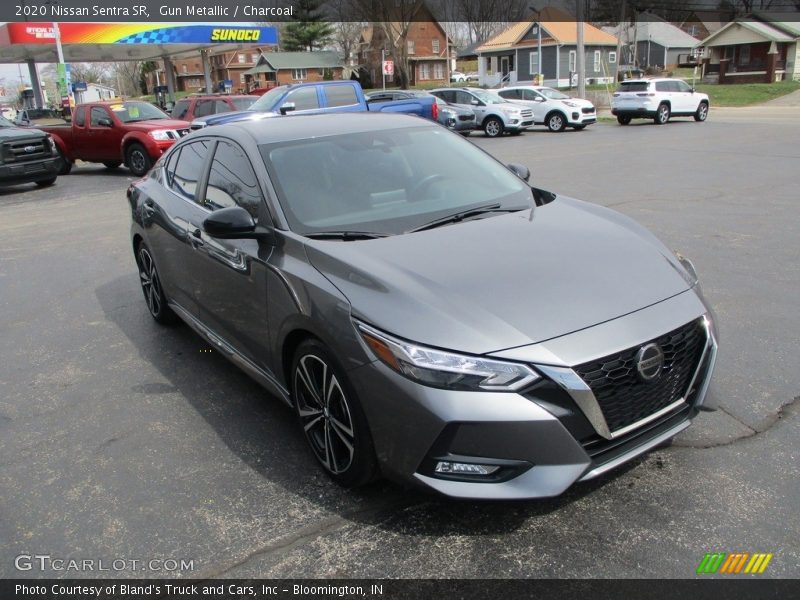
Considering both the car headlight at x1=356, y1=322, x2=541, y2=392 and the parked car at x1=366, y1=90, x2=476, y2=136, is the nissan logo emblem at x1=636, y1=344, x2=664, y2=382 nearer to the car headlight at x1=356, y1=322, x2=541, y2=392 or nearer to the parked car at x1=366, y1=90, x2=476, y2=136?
the car headlight at x1=356, y1=322, x2=541, y2=392

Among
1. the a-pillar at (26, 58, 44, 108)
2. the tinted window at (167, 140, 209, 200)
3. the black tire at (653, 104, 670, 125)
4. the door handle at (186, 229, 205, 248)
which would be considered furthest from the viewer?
the a-pillar at (26, 58, 44, 108)

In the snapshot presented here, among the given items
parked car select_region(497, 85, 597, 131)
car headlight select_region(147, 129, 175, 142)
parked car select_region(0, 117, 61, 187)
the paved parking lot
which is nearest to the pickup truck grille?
parked car select_region(0, 117, 61, 187)

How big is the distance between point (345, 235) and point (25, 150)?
47.7 ft

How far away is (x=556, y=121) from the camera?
25859 millimetres

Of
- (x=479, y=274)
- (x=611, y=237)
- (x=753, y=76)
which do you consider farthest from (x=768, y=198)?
(x=753, y=76)

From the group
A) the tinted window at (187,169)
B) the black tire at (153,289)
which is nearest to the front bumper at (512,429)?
the tinted window at (187,169)

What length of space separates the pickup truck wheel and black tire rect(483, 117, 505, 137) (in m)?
2.66

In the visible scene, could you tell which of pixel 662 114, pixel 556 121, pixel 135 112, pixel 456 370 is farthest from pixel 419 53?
pixel 456 370

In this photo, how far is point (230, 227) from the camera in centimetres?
346

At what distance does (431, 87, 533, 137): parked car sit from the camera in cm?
2417

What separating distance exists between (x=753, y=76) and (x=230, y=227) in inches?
2467

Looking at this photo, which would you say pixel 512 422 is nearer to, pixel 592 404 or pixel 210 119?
pixel 592 404

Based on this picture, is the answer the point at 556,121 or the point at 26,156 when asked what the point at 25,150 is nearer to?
the point at 26,156

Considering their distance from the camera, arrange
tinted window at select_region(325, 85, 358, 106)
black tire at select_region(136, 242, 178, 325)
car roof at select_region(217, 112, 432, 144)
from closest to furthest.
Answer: car roof at select_region(217, 112, 432, 144)
black tire at select_region(136, 242, 178, 325)
tinted window at select_region(325, 85, 358, 106)
